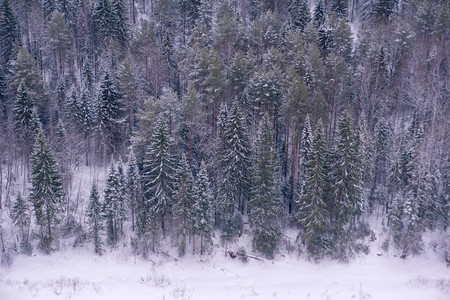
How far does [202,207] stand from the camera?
116 ft

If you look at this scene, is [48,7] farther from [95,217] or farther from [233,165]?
[233,165]

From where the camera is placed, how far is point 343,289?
33156mm

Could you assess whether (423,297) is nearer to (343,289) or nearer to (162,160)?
(343,289)

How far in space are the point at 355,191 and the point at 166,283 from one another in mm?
19172

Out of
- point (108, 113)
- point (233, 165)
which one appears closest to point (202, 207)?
point (233, 165)

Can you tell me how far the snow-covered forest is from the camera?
35.9 meters

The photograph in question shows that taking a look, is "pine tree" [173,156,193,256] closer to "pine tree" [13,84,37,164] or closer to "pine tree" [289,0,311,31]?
"pine tree" [13,84,37,164]

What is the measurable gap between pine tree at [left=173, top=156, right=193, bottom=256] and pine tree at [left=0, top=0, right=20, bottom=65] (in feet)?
116

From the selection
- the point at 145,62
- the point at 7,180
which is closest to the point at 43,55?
the point at 145,62

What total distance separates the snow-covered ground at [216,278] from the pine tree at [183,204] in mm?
Result: 2659

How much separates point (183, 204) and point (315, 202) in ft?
40.3

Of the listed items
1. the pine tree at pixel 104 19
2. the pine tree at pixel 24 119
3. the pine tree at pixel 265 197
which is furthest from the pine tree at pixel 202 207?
the pine tree at pixel 104 19

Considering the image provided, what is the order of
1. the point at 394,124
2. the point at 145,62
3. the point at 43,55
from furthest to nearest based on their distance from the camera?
the point at 43,55 → the point at 145,62 → the point at 394,124

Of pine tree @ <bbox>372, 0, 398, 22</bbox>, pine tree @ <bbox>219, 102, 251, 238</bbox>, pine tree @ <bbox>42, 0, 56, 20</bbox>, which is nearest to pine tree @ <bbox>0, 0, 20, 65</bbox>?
pine tree @ <bbox>42, 0, 56, 20</bbox>
